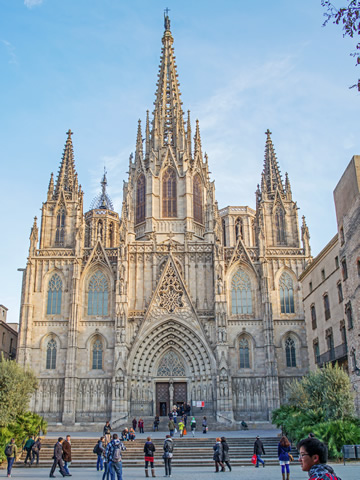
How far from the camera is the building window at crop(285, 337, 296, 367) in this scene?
4425 centimetres

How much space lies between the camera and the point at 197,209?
169ft

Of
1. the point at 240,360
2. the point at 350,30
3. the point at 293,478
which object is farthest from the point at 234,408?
the point at 350,30

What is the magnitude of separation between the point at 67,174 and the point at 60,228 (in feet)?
20.2

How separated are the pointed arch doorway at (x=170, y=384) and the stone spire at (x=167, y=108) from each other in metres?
21.0

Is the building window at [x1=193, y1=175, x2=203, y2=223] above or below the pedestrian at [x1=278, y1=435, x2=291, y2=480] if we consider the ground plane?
above

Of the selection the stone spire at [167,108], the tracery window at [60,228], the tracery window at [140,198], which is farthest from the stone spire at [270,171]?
the tracery window at [60,228]

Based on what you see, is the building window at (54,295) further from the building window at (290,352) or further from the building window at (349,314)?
the building window at (349,314)

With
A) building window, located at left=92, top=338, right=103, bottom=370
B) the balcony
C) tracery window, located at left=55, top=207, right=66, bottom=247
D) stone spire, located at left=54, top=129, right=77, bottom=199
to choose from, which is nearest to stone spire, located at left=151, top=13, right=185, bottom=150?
stone spire, located at left=54, top=129, right=77, bottom=199

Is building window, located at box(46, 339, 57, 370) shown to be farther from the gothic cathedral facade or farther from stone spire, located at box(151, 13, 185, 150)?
stone spire, located at box(151, 13, 185, 150)

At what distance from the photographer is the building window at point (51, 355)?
144 feet

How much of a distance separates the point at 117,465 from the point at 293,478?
6485 mm

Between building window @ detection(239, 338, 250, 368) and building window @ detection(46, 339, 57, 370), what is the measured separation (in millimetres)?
15605

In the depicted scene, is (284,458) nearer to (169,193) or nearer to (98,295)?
(98,295)

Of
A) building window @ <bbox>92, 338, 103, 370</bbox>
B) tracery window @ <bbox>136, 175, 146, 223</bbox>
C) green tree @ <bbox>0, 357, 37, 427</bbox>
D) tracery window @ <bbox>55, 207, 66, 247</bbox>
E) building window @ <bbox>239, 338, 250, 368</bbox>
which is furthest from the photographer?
tracery window @ <bbox>136, 175, 146, 223</bbox>
